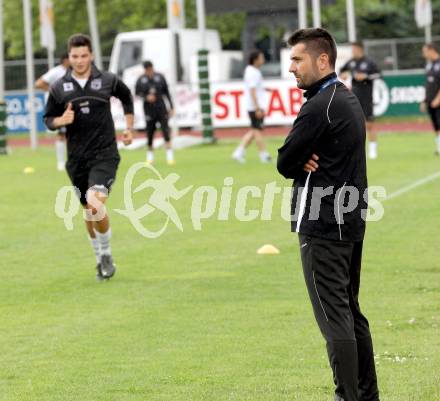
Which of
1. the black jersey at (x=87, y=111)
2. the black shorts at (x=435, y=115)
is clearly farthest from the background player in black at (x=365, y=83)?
the black jersey at (x=87, y=111)

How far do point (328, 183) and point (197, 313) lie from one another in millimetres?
4130

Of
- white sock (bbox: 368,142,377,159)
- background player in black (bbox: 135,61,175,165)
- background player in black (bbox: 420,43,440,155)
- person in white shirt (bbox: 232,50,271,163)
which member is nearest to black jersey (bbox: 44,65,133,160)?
person in white shirt (bbox: 232,50,271,163)

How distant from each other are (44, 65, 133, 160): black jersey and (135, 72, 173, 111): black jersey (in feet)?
49.1

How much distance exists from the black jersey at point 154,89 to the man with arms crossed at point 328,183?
21.2m

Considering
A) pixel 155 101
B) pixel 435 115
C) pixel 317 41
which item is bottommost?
pixel 435 115

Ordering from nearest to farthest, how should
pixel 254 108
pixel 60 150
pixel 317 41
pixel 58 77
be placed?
pixel 317 41, pixel 58 77, pixel 254 108, pixel 60 150

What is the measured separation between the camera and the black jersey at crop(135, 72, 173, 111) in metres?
28.1

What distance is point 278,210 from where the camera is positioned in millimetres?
18688

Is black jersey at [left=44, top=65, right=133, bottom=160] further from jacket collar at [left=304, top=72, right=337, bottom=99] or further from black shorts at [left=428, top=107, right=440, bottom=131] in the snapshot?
black shorts at [left=428, top=107, right=440, bottom=131]

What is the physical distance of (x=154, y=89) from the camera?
92.2 feet

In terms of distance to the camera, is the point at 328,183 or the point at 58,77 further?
the point at 58,77

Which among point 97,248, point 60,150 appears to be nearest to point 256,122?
point 60,150

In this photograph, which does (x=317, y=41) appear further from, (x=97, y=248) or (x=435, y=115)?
(x=435, y=115)

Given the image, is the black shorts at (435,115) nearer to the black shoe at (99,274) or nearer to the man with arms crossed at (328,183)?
the black shoe at (99,274)
